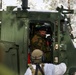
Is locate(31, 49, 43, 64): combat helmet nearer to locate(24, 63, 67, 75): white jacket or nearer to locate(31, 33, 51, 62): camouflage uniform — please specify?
locate(24, 63, 67, 75): white jacket

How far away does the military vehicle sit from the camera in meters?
7.23

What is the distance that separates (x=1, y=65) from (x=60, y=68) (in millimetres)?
2552

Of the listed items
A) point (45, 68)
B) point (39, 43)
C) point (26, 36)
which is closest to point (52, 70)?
point (45, 68)

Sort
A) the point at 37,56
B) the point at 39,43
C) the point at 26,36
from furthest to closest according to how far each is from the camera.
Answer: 1. the point at 39,43
2. the point at 26,36
3. the point at 37,56

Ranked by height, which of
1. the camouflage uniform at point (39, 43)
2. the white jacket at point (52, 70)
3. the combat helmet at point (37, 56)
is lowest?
the camouflage uniform at point (39, 43)

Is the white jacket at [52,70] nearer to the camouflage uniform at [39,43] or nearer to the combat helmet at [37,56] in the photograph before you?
the combat helmet at [37,56]

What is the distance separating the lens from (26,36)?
284 inches

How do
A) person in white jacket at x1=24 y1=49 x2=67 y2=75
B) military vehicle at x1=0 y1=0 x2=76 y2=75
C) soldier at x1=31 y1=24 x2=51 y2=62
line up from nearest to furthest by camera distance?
person in white jacket at x1=24 y1=49 x2=67 y2=75 → military vehicle at x1=0 y1=0 x2=76 y2=75 → soldier at x1=31 y1=24 x2=51 y2=62

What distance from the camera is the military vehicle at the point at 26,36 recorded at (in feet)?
23.7

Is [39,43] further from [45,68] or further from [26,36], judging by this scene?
[45,68]

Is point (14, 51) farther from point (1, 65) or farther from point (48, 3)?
point (48, 3)

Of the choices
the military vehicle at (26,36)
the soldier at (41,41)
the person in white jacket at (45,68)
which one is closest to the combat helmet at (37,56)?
the person in white jacket at (45,68)

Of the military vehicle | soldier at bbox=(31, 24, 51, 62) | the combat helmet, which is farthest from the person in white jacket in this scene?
soldier at bbox=(31, 24, 51, 62)

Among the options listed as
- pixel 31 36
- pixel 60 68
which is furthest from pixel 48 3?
pixel 60 68
